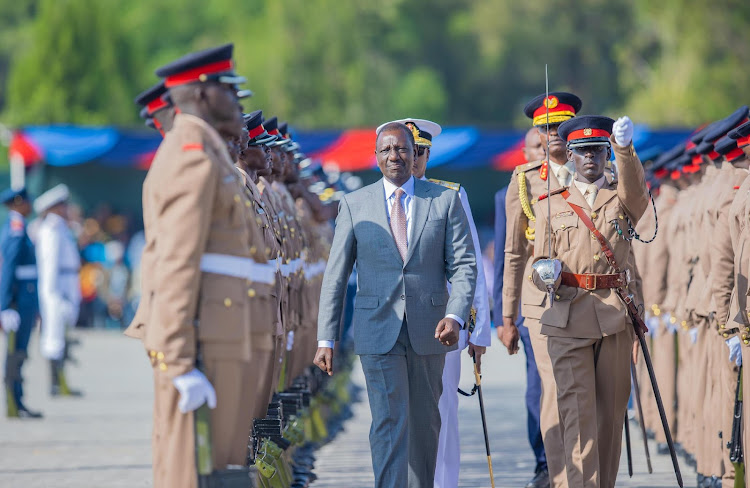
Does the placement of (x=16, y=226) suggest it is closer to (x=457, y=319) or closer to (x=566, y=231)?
(x=566, y=231)

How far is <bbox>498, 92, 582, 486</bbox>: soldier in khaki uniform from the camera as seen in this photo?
883 centimetres

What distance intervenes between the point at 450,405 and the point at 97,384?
10544mm

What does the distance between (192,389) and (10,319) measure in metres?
9.41

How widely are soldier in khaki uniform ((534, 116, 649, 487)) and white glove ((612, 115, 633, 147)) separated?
0.34m

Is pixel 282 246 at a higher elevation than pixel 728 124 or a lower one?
lower

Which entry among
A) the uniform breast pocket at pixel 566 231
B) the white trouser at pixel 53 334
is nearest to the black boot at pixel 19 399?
the white trouser at pixel 53 334

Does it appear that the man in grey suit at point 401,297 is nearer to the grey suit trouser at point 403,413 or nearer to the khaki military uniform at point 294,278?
the grey suit trouser at point 403,413

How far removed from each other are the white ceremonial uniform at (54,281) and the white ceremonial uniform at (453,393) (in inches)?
350

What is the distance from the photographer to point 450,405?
30.3 ft

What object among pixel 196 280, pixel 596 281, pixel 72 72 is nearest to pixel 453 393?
pixel 596 281

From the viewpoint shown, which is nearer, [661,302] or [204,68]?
[204,68]

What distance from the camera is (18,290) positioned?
49.8 ft

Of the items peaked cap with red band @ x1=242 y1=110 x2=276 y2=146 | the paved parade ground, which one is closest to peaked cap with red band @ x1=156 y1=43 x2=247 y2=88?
peaked cap with red band @ x1=242 y1=110 x2=276 y2=146

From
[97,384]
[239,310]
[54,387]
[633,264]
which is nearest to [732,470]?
[633,264]
